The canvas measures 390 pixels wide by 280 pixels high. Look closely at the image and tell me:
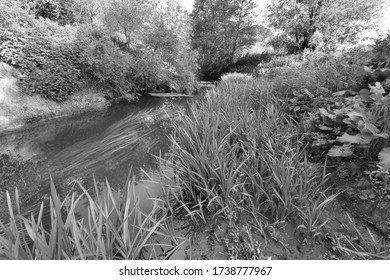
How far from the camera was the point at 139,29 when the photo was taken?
1167 cm

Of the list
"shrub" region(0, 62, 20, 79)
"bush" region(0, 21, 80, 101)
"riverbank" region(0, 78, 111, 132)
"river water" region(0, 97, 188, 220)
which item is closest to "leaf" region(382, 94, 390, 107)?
"river water" region(0, 97, 188, 220)

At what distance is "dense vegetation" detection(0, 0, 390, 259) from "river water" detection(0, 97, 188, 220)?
0.49 metres

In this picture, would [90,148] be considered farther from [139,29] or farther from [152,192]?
[139,29]

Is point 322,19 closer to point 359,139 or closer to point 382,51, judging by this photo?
point 382,51

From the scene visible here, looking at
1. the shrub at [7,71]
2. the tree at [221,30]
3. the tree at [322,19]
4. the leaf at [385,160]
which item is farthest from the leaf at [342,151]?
the tree at [221,30]

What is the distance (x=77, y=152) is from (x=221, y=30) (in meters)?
23.4

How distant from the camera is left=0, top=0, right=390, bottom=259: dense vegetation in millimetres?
1212

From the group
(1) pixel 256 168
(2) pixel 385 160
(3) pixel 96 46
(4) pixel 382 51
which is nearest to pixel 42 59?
(3) pixel 96 46

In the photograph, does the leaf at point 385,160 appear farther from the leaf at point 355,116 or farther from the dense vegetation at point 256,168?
the leaf at point 355,116

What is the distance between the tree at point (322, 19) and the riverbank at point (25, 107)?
16115 mm

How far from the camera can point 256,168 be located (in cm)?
184

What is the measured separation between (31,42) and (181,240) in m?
8.93

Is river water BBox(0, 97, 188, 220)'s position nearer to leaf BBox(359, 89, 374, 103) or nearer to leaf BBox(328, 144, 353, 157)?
leaf BBox(328, 144, 353, 157)
